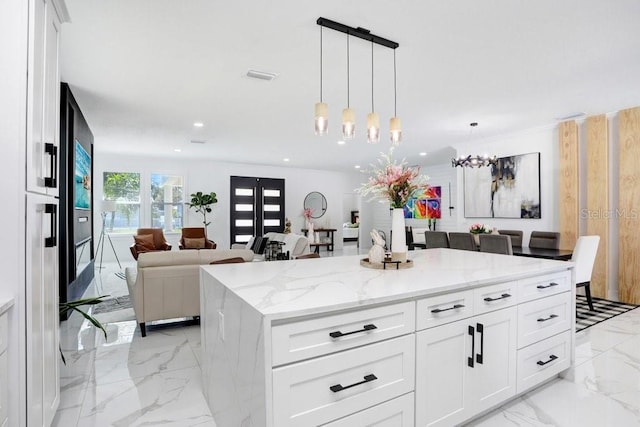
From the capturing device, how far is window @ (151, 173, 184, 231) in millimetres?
9164

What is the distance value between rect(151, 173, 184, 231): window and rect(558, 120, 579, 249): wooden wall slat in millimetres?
8507

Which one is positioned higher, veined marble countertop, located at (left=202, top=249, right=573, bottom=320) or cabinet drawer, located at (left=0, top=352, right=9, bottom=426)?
veined marble countertop, located at (left=202, top=249, right=573, bottom=320)

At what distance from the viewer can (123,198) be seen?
881cm

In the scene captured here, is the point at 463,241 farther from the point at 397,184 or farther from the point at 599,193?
the point at 397,184

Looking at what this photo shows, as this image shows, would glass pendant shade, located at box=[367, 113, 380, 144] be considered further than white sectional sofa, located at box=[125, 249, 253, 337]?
No

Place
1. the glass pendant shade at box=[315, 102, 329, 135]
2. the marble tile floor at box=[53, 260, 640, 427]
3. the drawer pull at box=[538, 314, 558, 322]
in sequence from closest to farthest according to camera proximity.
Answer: the marble tile floor at box=[53, 260, 640, 427] → the drawer pull at box=[538, 314, 558, 322] → the glass pendant shade at box=[315, 102, 329, 135]

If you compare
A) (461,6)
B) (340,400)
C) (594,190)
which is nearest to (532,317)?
(340,400)

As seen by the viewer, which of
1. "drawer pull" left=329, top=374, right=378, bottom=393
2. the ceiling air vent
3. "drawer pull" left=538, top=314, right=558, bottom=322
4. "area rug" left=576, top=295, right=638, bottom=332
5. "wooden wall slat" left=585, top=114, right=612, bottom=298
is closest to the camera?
"drawer pull" left=329, top=374, right=378, bottom=393

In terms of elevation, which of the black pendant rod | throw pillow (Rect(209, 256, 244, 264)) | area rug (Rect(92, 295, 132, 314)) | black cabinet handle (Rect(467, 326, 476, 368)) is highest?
the black pendant rod

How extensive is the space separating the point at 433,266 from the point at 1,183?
2332mm

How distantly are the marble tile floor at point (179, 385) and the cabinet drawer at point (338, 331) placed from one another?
101 centimetres

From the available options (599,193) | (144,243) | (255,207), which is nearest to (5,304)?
(599,193)

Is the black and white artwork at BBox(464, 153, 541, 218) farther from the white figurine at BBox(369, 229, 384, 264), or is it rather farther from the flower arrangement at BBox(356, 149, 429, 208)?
the white figurine at BBox(369, 229, 384, 264)

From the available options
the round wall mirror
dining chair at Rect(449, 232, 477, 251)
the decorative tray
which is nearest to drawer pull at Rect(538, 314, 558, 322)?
the decorative tray
